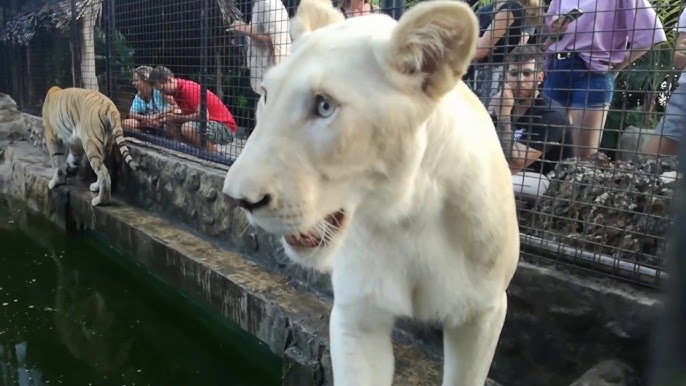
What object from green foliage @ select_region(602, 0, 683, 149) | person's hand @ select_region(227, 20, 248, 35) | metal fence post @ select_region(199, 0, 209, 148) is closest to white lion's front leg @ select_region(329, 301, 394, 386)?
green foliage @ select_region(602, 0, 683, 149)

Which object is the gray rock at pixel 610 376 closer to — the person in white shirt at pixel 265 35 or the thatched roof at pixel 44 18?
the person in white shirt at pixel 265 35

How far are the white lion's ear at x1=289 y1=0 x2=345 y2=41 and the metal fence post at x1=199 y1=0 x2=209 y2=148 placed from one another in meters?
3.35

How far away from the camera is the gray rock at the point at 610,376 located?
205 cm

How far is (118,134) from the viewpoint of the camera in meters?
6.04

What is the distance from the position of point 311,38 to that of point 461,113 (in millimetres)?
452

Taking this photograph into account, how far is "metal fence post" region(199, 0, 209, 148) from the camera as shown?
4812 mm

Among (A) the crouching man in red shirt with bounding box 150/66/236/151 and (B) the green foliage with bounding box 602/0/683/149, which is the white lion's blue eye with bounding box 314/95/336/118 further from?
(A) the crouching man in red shirt with bounding box 150/66/236/151

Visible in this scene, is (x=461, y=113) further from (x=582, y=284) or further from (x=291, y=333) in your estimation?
(x=291, y=333)

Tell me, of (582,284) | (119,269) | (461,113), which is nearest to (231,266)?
(119,269)

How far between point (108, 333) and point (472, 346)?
3.17 meters

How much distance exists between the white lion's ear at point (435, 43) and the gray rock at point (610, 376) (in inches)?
53.2

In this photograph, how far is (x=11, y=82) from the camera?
1109 centimetres

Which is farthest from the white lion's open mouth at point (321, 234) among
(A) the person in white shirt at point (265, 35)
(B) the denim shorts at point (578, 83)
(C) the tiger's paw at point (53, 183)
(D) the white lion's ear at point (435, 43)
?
(C) the tiger's paw at point (53, 183)

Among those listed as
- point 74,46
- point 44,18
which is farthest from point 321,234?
point 44,18
